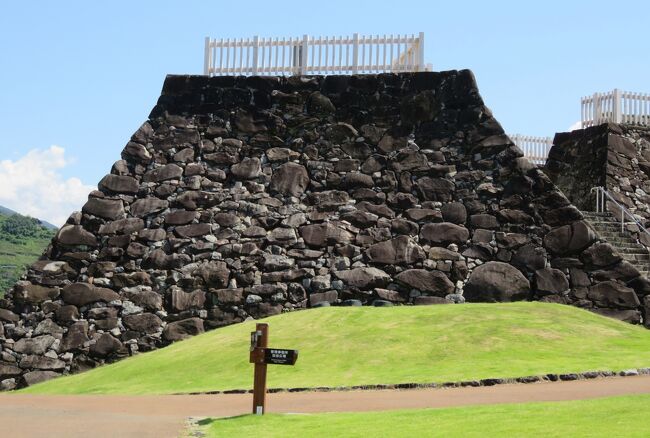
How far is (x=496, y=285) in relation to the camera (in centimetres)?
2139

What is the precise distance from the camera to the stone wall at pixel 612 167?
2977 cm

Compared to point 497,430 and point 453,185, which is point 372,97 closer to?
point 453,185

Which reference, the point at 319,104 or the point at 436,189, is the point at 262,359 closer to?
the point at 436,189

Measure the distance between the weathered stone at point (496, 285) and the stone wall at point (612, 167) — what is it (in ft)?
29.1

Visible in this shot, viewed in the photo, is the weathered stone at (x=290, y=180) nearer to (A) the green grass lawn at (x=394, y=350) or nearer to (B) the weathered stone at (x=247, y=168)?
(B) the weathered stone at (x=247, y=168)

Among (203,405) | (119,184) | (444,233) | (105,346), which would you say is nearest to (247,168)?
(119,184)

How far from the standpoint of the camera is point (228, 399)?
47.1 ft

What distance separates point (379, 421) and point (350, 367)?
5211 mm

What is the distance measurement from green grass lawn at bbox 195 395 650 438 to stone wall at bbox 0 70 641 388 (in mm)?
10065

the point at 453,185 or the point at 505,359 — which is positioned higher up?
the point at 453,185

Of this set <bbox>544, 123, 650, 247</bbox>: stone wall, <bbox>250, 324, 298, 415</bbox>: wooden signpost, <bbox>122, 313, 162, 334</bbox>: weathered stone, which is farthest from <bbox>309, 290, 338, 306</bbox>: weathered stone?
<bbox>544, 123, 650, 247</bbox>: stone wall

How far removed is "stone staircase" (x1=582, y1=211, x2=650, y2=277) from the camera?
2325 centimetres

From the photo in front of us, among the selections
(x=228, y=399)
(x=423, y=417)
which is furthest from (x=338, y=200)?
(x=423, y=417)

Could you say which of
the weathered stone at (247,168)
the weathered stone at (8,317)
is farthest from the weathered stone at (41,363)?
the weathered stone at (247,168)
